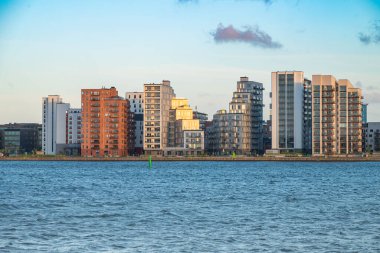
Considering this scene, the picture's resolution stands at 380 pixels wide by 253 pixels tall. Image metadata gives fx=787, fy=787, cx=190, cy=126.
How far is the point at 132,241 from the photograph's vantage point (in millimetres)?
44812

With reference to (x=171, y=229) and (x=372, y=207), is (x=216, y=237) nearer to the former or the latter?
(x=171, y=229)

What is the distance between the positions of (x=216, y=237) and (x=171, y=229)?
4746 millimetres

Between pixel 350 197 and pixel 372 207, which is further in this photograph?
pixel 350 197

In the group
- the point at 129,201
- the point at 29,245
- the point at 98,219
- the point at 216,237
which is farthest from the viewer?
the point at 129,201

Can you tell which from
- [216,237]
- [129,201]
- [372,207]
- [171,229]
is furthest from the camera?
[129,201]

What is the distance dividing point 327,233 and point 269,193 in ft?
133

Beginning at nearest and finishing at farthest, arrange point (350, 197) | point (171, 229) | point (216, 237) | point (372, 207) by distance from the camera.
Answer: point (216, 237) < point (171, 229) < point (372, 207) < point (350, 197)

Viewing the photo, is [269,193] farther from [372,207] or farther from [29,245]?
[29,245]

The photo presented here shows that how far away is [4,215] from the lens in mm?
60938

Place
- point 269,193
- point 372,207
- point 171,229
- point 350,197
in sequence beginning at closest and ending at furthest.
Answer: point 171,229, point 372,207, point 350,197, point 269,193

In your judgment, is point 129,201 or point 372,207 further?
point 129,201

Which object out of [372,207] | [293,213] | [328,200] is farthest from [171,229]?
[328,200]

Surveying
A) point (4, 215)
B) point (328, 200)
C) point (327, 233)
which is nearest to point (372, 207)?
Result: point (328, 200)

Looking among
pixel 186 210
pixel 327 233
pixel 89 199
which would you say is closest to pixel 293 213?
pixel 186 210
